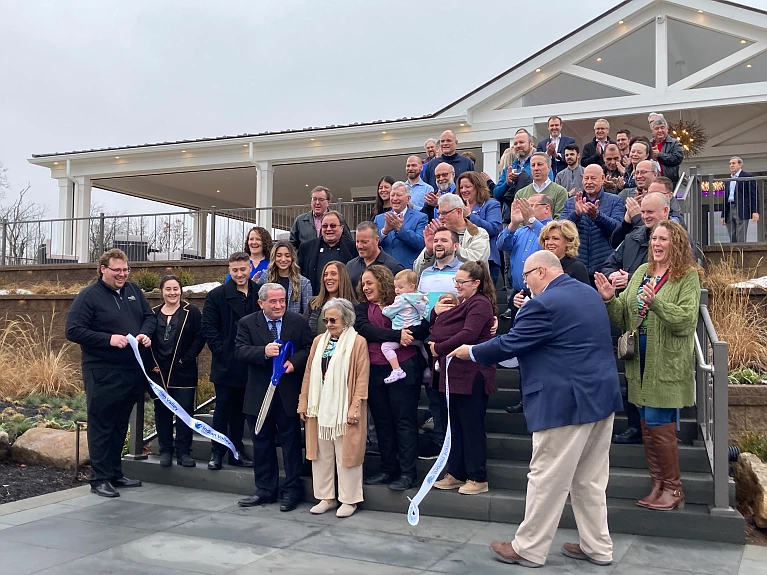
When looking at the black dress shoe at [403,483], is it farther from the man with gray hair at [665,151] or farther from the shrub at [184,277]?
the shrub at [184,277]

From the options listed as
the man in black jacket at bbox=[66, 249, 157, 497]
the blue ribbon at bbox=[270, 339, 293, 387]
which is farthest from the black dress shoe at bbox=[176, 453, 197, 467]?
the blue ribbon at bbox=[270, 339, 293, 387]

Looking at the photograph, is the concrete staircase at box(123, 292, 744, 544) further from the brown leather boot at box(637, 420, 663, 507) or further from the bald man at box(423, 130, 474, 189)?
the bald man at box(423, 130, 474, 189)

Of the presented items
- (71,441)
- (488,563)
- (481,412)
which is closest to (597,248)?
(481,412)

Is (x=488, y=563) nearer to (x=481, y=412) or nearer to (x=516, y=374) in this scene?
(x=481, y=412)

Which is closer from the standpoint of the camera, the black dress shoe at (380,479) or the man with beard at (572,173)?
the black dress shoe at (380,479)

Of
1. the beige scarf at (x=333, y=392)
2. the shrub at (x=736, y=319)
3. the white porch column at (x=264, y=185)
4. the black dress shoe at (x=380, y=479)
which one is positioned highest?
the white porch column at (x=264, y=185)

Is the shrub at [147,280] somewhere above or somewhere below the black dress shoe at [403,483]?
above

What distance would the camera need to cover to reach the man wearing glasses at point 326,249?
7.36 m

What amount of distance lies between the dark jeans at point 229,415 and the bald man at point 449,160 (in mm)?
4035

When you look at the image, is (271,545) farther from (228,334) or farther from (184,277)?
(184,277)

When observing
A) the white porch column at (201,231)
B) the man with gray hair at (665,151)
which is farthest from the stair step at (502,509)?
the white porch column at (201,231)

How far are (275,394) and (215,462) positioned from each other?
1.15 metres

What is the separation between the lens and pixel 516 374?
23.4 feet

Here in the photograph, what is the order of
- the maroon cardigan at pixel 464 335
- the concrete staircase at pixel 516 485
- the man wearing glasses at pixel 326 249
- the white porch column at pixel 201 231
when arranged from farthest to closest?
the white porch column at pixel 201 231 < the man wearing glasses at pixel 326 249 < the maroon cardigan at pixel 464 335 < the concrete staircase at pixel 516 485
